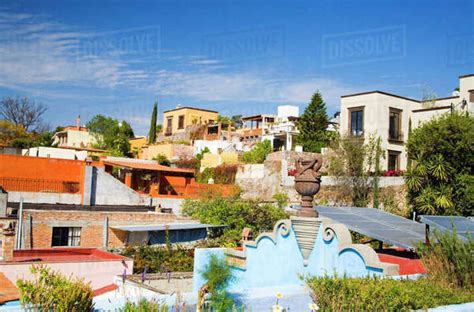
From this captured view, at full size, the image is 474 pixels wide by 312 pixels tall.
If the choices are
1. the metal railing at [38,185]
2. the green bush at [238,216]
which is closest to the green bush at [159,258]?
the green bush at [238,216]

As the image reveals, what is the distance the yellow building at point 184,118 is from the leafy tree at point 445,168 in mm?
38325

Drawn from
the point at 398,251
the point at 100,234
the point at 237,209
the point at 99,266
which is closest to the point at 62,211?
the point at 100,234

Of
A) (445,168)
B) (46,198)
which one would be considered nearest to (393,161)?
(445,168)

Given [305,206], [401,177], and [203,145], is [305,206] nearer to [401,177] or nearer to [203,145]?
[401,177]

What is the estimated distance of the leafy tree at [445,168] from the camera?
23969 millimetres

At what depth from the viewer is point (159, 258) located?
63.0ft

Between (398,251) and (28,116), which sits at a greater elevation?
(28,116)

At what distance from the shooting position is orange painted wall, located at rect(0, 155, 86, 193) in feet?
90.2

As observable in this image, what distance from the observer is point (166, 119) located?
218 ft

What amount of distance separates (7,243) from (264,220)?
41.3ft

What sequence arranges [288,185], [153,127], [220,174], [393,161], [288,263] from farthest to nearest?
[153,127], [220,174], [288,185], [393,161], [288,263]

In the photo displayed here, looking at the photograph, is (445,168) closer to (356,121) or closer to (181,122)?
(356,121)

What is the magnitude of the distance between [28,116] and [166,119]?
56.9 feet

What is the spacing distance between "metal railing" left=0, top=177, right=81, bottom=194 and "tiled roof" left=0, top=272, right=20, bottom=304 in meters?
13.5
